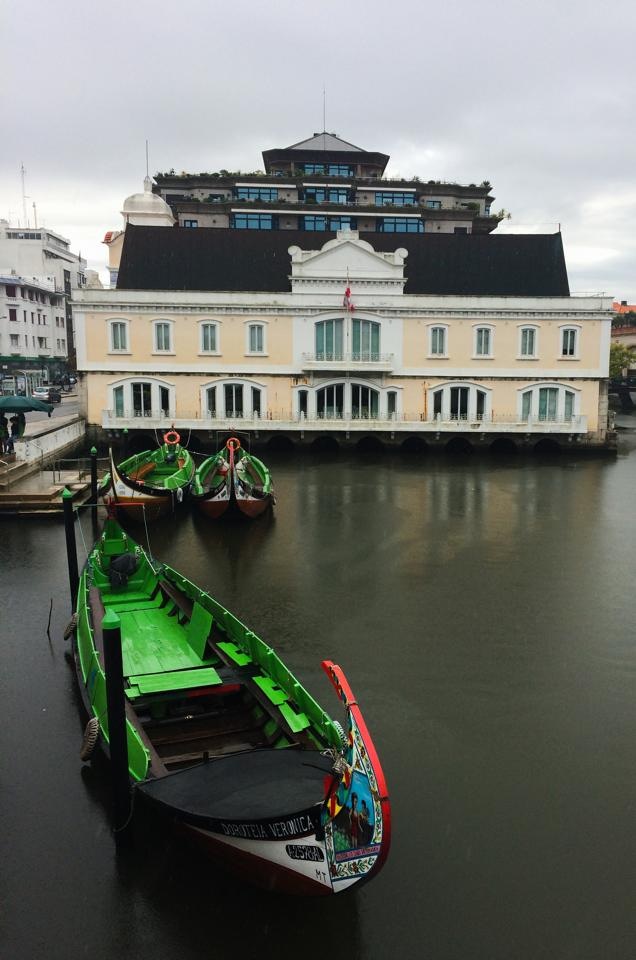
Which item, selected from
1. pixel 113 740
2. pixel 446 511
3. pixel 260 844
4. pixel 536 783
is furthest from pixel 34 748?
pixel 446 511

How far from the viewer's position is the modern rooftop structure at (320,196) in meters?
57.9

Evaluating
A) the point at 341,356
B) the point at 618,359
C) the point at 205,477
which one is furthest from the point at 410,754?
the point at 618,359

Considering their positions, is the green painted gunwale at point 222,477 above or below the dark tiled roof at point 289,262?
below

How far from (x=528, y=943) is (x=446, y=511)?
20555 millimetres

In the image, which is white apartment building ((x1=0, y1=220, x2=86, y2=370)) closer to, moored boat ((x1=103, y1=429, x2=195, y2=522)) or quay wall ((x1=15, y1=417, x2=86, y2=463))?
quay wall ((x1=15, y1=417, x2=86, y2=463))

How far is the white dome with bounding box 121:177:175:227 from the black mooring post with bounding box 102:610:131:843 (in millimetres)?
50114

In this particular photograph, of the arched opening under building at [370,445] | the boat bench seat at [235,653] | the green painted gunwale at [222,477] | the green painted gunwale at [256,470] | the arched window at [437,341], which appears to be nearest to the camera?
the boat bench seat at [235,653]

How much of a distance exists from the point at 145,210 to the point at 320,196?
13.9m

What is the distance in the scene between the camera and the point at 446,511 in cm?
2798

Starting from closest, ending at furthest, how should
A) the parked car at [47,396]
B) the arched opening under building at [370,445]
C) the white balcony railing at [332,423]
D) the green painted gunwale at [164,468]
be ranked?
the green painted gunwale at [164,468] → the white balcony railing at [332,423] → the arched opening under building at [370,445] → the parked car at [47,396]

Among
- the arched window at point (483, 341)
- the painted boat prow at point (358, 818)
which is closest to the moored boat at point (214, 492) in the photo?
the painted boat prow at point (358, 818)

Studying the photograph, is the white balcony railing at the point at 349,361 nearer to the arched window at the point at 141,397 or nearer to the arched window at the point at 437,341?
the arched window at the point at 437,341

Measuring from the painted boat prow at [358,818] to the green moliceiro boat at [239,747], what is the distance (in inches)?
0.4

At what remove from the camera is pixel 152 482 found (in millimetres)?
28516
